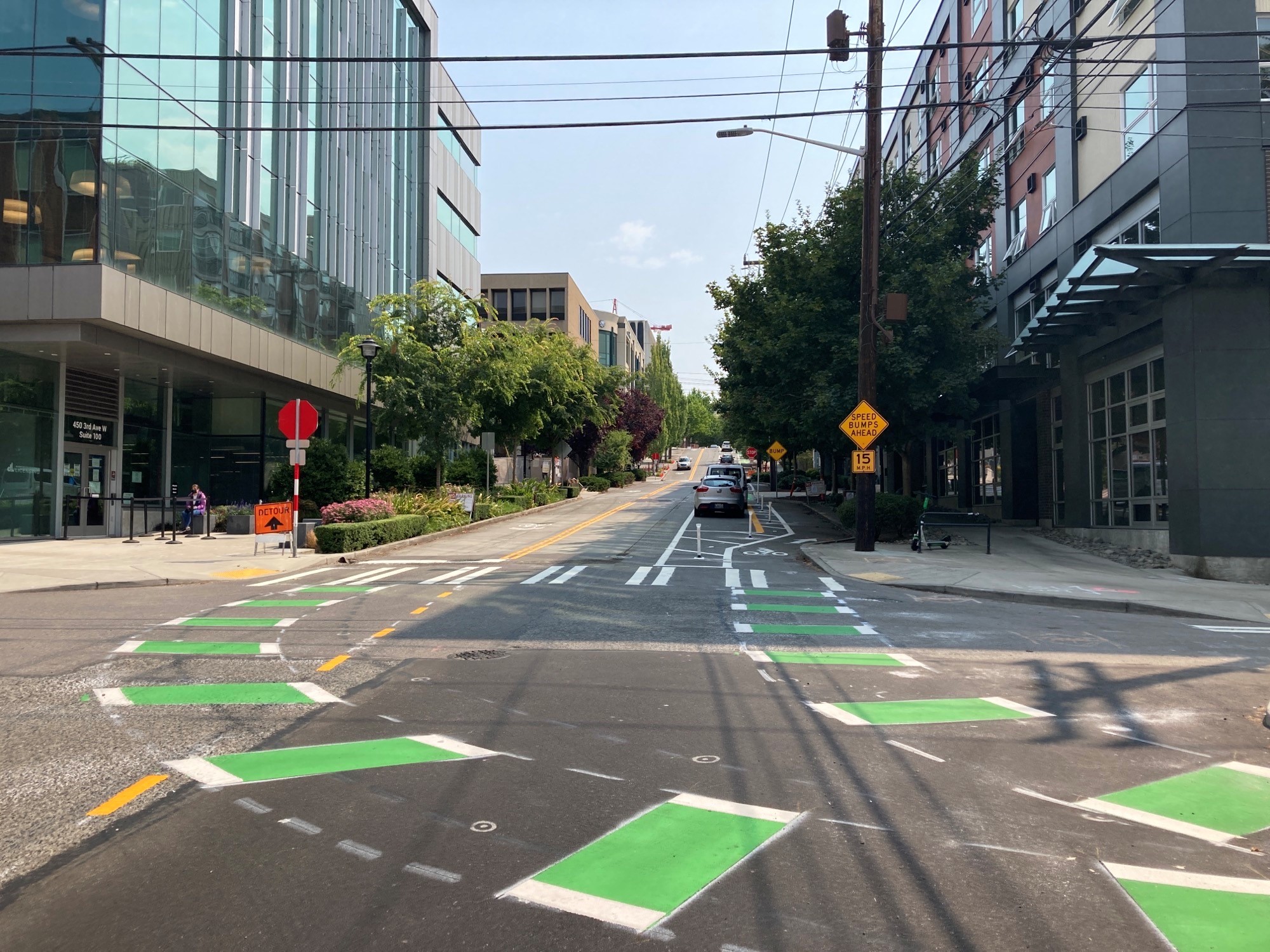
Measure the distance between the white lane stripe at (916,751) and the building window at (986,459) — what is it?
25411mm

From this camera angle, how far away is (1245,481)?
17094mm

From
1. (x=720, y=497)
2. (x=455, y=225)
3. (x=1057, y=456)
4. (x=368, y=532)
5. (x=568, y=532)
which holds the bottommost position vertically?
(x=568, y=532)

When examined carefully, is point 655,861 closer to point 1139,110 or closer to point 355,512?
point 355,512

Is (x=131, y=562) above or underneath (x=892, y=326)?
underneath

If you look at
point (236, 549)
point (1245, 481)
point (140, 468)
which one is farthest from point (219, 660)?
point (140, 468)

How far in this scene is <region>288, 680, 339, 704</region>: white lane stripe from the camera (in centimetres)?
740

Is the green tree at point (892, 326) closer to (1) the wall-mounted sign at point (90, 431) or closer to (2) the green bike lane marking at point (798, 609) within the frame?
(2) the green bike lane marking at point (798, 609)

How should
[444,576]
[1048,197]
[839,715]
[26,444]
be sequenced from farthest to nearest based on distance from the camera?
[1048,197]
[26,444]
[444,576]
[839,715]

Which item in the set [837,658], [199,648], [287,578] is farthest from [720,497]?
[199,648]

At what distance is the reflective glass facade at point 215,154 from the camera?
22344mm

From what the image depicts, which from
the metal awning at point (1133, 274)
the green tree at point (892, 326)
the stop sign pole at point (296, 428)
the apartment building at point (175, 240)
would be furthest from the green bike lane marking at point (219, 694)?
the green tree at point (892, 326)

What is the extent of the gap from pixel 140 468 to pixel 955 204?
25.4 m

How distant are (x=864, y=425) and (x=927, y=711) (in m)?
13.9

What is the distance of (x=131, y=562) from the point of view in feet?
60.1
